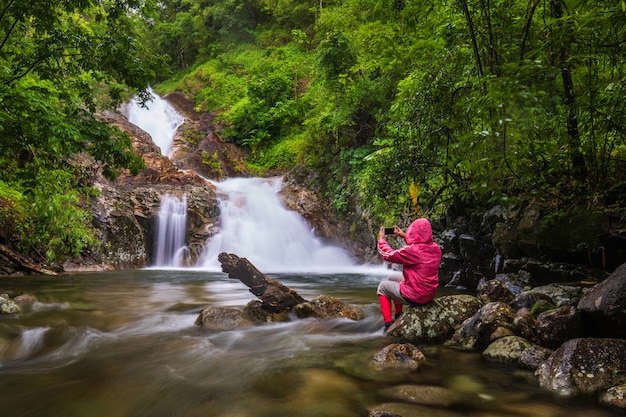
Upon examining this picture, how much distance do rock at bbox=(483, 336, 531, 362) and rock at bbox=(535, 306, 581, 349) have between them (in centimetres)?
19

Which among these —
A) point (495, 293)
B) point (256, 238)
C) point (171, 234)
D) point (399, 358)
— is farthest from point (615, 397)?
point (171, 234)

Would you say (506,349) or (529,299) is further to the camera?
(529,299)

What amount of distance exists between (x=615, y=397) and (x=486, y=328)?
1659mm

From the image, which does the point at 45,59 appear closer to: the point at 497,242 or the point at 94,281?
the point at 94,281

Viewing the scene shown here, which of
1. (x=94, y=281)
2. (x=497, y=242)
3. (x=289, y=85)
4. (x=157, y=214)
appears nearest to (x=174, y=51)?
(x=289, y=85)

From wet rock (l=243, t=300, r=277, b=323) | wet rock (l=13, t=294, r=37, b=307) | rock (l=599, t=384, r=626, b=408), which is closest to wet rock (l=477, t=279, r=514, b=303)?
rock (l=599, t=384, r=626, b=408)

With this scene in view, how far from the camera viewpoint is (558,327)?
4008mm

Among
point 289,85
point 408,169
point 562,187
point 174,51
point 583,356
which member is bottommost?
point 583,356

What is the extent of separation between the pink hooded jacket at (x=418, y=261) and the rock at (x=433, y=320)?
0.23m

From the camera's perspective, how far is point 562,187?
5730 millimetres

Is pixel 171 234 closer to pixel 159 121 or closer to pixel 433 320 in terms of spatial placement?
pixel 433 320

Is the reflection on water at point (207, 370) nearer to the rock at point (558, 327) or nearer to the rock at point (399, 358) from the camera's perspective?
the rock at point (399, 358)

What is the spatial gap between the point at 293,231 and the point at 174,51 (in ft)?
95.1

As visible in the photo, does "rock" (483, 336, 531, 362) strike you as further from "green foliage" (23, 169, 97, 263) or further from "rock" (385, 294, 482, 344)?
"green foliage" (23, 169, 97, 263)
